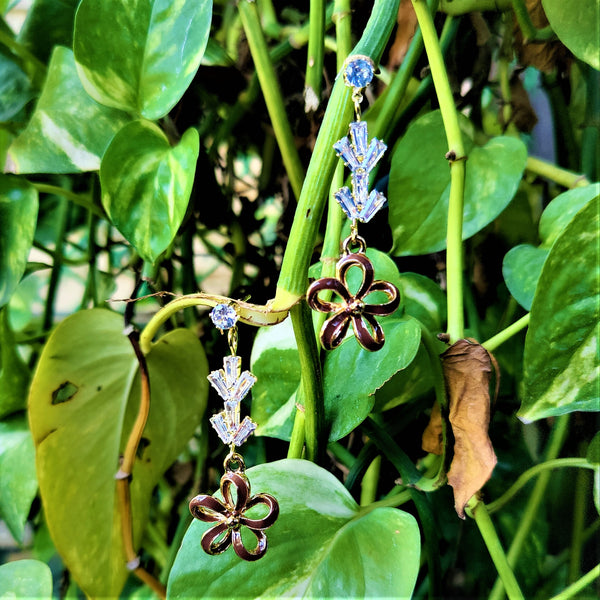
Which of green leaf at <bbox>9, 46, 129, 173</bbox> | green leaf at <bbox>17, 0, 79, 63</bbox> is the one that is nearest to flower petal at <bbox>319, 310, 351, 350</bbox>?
green leaf at <bbox>9, 46, 129, 173</bbox>

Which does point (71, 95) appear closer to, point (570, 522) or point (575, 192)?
point (575, 192)

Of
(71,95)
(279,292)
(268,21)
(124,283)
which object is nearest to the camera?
(279,292)

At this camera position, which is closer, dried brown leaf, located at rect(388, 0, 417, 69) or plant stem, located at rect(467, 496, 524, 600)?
plant stem, located at rect(467, 496, 524, 600)

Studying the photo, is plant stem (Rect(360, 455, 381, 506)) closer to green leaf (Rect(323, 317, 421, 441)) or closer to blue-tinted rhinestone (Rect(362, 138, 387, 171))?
green leaf (Rect(323, 317, 421, 441))

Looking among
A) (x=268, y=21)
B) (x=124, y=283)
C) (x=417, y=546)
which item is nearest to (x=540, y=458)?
(x=417, y=546)

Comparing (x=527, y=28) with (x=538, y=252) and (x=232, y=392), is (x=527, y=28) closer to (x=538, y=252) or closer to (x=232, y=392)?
(x=538, y=252)

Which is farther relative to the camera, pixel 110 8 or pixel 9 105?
pixel 9 105

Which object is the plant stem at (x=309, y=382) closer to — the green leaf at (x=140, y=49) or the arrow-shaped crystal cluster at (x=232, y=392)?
the arrow-shaped crystal cluster at (x=232, y=392)
